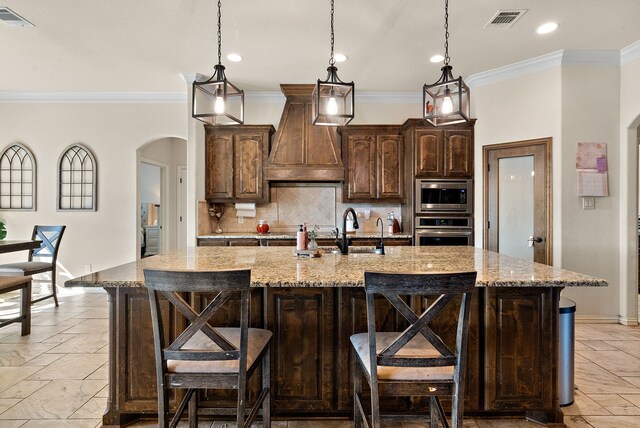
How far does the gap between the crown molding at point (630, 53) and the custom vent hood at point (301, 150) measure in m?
3.28

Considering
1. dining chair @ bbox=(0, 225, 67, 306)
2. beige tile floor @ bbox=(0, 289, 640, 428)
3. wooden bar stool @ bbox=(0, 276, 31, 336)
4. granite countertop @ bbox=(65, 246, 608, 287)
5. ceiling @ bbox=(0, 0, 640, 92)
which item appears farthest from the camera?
dining chair @ bbox=(0, 225, 67, 306)

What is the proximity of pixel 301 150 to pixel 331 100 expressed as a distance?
245 centimetres

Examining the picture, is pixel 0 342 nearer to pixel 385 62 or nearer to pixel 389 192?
pixel 389 192

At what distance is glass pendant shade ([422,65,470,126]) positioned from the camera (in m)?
2.31

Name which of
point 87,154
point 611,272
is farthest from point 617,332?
point 87,154

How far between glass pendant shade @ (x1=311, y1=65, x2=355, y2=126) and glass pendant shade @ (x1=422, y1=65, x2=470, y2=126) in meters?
0.53

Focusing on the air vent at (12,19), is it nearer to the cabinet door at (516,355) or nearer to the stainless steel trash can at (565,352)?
the cabinet door at (516,355)

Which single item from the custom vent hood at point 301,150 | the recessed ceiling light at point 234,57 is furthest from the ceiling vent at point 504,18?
the recessed ceiling light at point 234,57

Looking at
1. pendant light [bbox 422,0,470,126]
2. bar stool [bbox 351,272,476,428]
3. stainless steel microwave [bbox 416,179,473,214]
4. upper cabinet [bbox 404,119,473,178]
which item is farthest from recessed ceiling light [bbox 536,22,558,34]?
bar stool [bbox 351,272,476,428]

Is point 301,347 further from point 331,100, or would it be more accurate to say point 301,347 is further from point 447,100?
point 447,100

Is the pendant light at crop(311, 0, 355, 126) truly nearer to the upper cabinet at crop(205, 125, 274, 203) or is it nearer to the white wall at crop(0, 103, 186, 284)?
the upper cabinet at crop(205, 125, 274, 203)

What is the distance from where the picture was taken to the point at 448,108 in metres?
2.39

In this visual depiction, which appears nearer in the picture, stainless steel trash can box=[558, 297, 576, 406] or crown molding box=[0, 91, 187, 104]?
stainless steel trash can box=[558, 297, 576, 406]

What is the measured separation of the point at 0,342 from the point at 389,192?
4.52 metres
